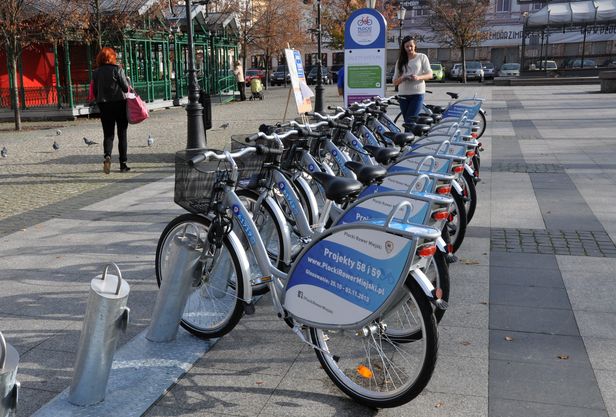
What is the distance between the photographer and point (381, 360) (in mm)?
3477

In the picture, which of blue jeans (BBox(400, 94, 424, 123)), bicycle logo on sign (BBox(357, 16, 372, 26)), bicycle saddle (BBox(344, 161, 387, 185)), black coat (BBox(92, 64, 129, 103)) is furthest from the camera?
bicycle logo on sign (BBox(357, 16, 372, 26))

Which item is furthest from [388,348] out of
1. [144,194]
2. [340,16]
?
[340,16]

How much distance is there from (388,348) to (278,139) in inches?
64.1

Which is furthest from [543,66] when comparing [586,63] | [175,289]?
[175,289]

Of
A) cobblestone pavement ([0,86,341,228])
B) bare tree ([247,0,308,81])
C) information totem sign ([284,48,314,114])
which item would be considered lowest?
cobblestone pavement ([0,86,341,228])

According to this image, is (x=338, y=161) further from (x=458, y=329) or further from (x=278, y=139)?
(x=458, y=329)

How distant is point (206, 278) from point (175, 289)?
24 cm

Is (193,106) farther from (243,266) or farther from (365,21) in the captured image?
(243,266)

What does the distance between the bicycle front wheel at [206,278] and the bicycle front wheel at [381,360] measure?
2.10 ft

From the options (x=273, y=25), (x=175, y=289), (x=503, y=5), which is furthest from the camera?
(x=503, y=5)

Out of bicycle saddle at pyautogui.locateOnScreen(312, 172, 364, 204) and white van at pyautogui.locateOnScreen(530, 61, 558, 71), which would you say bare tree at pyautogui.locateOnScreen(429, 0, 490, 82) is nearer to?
white van at pyautogui.locateOnScreen(530, 61, 558, 71)

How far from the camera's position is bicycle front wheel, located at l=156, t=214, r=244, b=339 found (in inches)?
145

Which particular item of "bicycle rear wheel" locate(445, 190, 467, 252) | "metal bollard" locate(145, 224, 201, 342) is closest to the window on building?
"bicycle rear wheel" locate(445, 190, 467, 252)

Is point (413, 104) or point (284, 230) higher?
point (413, 104)
